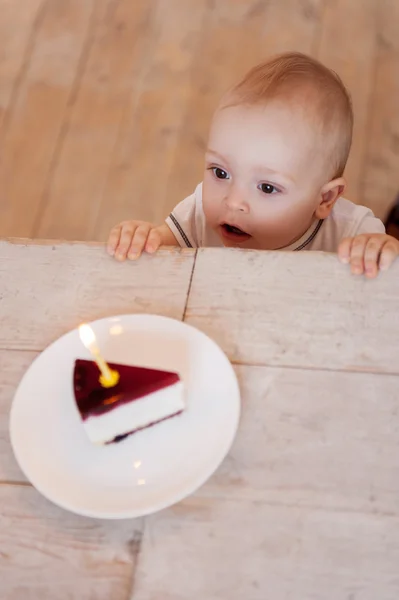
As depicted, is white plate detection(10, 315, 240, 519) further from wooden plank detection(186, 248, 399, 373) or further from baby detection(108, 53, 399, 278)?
baby detection(108, 53, 399, 278)

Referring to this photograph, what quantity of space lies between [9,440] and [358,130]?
1.48m

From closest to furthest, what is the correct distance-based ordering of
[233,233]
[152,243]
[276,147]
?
[152,243] < [276,147] < [233,233]

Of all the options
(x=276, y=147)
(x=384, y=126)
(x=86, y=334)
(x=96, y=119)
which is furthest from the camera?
(x=96, y=119)

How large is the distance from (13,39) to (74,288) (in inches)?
68.5

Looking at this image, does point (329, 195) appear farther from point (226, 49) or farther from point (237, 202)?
point (226, 49)

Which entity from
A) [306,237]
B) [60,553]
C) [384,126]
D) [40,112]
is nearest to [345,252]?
[306,237]

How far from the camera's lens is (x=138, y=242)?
2.84 ft

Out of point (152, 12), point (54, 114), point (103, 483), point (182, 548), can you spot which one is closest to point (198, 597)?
point (182, 548)

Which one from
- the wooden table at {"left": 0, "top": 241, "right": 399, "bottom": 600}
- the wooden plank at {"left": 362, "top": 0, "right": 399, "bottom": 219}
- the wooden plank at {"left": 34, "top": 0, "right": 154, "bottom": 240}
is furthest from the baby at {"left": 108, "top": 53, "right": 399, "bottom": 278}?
the wooden plank at {"left": 34, "top": 0, "right": 154, "bottom": 240}

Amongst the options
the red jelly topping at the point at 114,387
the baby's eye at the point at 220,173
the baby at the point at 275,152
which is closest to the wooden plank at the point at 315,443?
the red jelly topping at the point at 114,387

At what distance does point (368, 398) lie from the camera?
0.71m

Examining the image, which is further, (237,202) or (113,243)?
(237,202)

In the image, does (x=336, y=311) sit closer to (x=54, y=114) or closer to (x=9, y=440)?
(x=9, y=440)

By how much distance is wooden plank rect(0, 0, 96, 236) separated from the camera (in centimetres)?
189
